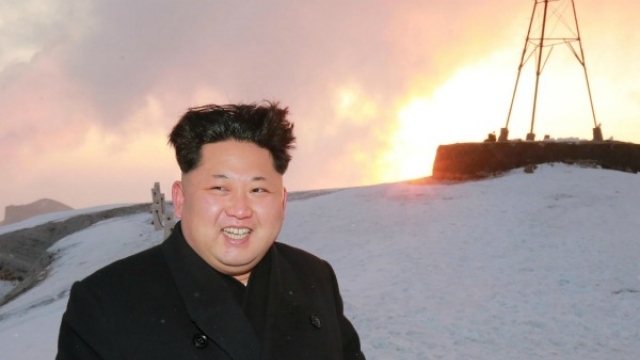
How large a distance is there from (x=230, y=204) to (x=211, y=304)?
14.5 inches

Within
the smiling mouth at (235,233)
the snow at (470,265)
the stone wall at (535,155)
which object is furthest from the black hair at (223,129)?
the stone wall at (535,155)

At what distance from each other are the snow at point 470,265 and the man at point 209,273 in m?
5.95

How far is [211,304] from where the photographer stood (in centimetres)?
267

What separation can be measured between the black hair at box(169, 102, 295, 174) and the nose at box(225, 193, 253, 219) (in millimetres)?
196

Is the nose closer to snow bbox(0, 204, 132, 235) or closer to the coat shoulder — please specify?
the coat shoulder

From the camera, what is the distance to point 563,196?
16.4 metres

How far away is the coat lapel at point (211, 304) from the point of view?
2.62 meters

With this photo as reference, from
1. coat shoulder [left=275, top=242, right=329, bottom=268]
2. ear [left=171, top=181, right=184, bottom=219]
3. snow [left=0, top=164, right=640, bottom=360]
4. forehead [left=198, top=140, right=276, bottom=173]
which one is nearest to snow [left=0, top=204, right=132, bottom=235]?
snow [left=0, top=164, right=640, bottom=360]

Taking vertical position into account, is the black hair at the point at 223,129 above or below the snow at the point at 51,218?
above

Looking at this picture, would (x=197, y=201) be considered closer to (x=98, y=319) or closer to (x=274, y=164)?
(x=274, y=164)

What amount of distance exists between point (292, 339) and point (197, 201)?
65 cm

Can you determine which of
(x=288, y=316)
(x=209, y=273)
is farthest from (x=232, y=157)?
(x=288, y=316)

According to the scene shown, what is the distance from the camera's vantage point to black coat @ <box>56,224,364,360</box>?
2594 millimetres

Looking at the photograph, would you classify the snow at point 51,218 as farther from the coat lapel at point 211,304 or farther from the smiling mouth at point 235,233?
the smiling mouth at point 235,233
